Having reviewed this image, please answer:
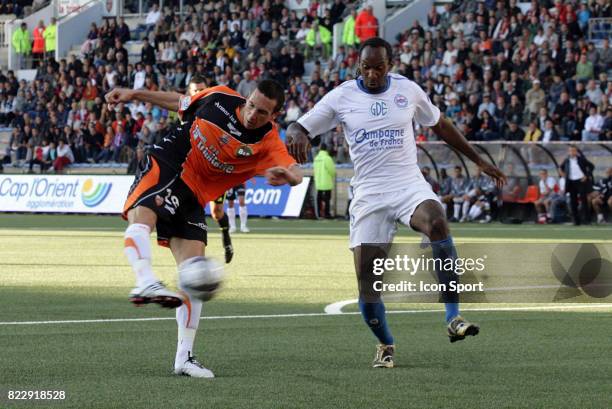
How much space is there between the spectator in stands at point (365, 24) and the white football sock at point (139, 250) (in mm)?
31975

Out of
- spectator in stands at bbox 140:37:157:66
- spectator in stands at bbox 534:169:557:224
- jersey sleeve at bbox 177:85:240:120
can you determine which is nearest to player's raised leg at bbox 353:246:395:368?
jersey sleeve at bbox 177:85:240:120

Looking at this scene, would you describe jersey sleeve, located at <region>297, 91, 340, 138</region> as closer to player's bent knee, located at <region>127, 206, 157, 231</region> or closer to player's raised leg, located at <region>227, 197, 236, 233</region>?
player's bent knee, located at <region>127, 206, 157, 231</region>

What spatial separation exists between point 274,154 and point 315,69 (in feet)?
101

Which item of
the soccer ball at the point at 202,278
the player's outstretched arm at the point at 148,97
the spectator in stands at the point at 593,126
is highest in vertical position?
the player's outstretched arm at the point at 148,97

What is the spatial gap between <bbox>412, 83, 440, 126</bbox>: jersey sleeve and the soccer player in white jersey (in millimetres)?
15

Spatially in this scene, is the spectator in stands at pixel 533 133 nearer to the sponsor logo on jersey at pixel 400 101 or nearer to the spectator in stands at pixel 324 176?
the spectator in stands at pixel 324 176

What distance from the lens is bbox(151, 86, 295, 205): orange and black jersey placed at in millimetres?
9273

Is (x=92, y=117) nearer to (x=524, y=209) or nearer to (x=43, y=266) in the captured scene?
(x=524, y=209)

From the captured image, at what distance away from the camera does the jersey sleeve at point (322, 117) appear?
31.6 ft

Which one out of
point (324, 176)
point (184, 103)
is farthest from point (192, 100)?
point (324, 176)

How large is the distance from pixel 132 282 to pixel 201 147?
23.8ft

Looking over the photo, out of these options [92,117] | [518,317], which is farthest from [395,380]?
[92,117]

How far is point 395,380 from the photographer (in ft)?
28.0

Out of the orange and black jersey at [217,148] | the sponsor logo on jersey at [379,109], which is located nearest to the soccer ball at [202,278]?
the orange and black jersey at [217,148]
